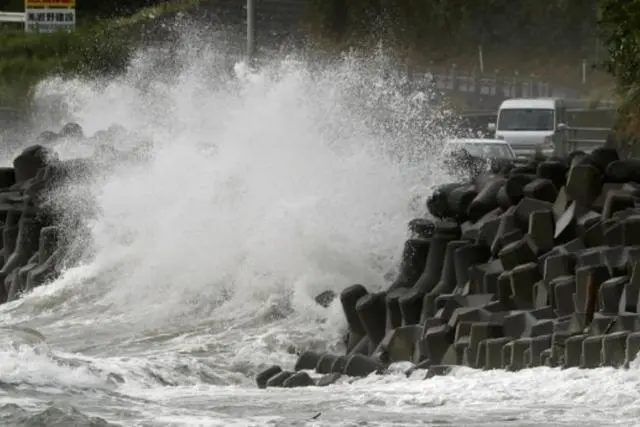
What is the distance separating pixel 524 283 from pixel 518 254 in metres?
0.49

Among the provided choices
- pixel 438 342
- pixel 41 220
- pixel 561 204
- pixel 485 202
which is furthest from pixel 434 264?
pixel 41 220

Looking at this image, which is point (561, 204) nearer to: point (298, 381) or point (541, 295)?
point (541, 295)

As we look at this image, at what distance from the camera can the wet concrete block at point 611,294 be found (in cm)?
1440

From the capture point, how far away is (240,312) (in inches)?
787

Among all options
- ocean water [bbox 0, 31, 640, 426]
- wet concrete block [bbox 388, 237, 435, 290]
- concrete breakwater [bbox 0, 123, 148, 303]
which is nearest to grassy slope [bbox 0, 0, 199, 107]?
concrete breakwater [bbox 0, 123, 148, 303]

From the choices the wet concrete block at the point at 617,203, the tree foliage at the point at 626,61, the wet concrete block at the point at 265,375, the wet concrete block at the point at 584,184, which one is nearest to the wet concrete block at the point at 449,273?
the wet concrete block at the point at 584,184

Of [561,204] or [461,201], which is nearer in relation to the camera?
[561,204]

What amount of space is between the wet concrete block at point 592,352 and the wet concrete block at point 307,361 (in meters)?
3.13

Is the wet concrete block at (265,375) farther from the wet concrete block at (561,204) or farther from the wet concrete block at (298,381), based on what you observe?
the wet concrete block at (561,204)

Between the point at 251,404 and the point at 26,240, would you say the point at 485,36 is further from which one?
the point at 251,404

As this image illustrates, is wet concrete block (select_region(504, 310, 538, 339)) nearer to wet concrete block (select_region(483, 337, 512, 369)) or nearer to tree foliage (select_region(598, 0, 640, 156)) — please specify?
wet concrete block (select_region(483, 337, 512, 369))

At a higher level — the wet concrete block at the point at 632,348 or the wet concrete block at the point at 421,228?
the wet concrete block at the point at 421,228

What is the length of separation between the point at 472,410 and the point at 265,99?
37.5 ft

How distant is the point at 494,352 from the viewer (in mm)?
15023
